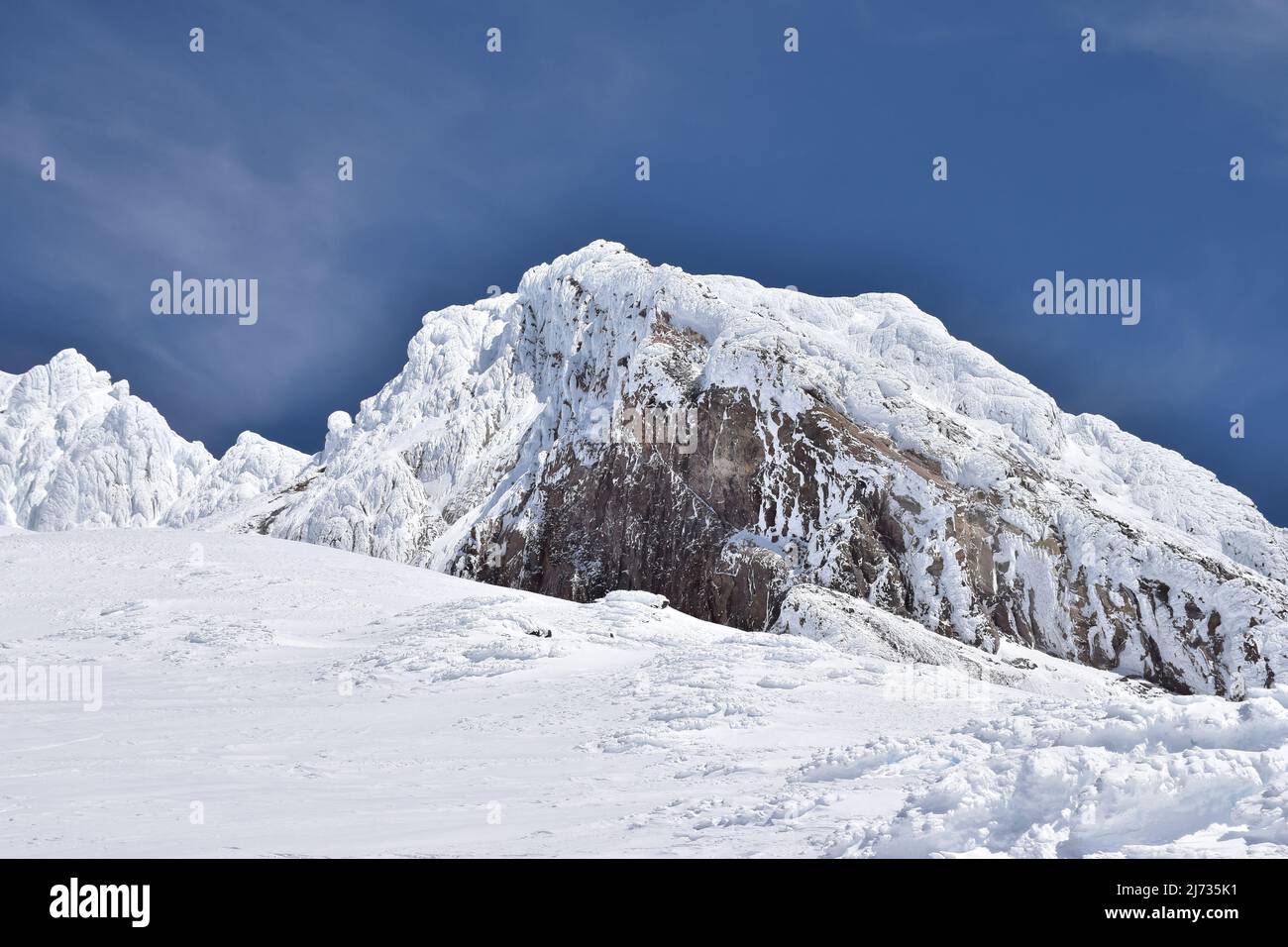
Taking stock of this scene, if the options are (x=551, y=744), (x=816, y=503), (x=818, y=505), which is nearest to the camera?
(x=551, y=744)

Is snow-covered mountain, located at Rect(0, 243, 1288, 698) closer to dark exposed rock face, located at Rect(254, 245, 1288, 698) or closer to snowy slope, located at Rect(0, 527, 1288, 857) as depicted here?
dark exposed rock face, located at Rect(254, 245, 1288, 698)

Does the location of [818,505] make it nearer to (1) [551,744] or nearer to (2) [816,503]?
(2) [816,503]

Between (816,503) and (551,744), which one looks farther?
(816,503)

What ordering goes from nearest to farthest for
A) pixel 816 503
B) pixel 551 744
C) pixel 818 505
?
pixel 551 744 → pixel 818 505 → pixel 816 503

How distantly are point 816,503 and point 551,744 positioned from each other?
9966cm

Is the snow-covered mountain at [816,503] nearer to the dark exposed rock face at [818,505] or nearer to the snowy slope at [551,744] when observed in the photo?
the dark exposed rock face at [818,505]

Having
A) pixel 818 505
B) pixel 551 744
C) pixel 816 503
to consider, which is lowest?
pixel 551 744

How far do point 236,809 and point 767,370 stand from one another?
11588cm

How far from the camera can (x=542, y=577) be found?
12800 cm

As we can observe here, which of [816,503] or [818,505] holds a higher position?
[816,503]

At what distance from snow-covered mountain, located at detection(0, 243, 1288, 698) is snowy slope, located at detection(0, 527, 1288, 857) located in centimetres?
7703

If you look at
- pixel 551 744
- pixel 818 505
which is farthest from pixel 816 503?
pixel 551 744

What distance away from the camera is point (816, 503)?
117 meters
